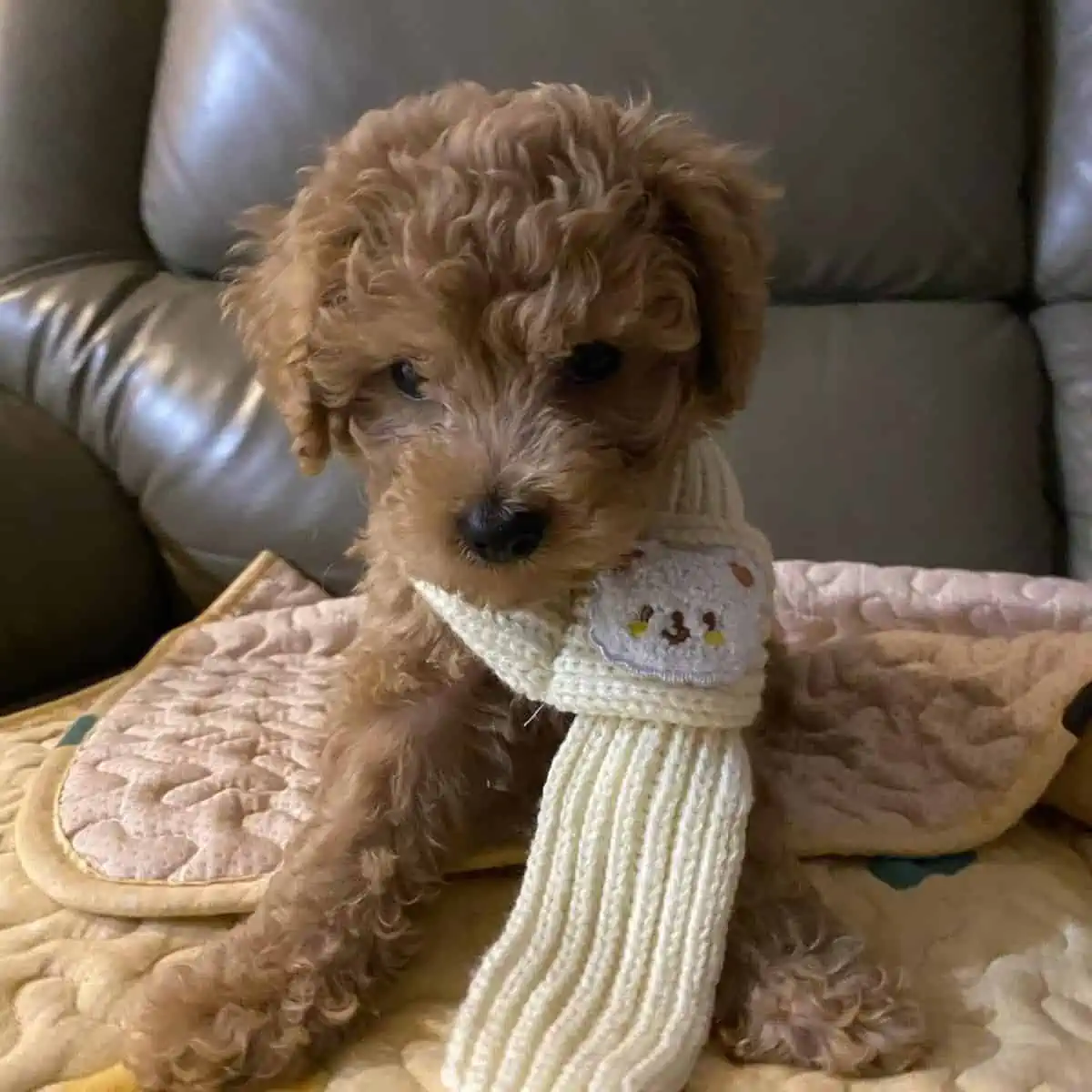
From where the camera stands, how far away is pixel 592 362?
1.12 meters

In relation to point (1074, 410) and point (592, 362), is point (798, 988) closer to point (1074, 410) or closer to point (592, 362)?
point (592, 362)

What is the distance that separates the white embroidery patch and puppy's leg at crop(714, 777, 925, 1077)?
18 cm

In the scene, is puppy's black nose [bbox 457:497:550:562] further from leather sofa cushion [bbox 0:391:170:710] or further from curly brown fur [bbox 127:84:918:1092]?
leather sofa cushion [bbox 0:391:170:710]

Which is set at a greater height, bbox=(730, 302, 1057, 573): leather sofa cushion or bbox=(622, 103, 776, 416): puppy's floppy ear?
bbox=(622, 103, 776, 416): puppy's floppy ear

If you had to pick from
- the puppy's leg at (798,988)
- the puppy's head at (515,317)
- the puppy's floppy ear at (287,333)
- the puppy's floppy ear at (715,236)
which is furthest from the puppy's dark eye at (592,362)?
the puppy's leg at (798,988)

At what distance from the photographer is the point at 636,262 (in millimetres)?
1080

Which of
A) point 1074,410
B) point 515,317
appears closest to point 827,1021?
point 515,317

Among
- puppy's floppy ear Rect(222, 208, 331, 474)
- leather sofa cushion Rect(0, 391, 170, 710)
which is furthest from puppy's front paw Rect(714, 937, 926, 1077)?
leather sofa cushion Rect(0, 391, 170, 710)

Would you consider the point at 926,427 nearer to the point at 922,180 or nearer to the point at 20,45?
the point at 922,180

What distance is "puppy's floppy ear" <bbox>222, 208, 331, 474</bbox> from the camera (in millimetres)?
1151

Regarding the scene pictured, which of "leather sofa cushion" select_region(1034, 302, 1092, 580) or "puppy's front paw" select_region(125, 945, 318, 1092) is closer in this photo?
"puppy's front paw" select_region(125, 945, 318, 1092)

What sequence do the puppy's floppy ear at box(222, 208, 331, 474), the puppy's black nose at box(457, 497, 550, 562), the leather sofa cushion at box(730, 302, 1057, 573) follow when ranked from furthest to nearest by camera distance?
the leather sofa cushion at box(730, 302, 1057, 573) → the puppy's floppy ear at box(222, 208, 331, 474) → the puppy's black nose at box(457, 497, 550, 562)

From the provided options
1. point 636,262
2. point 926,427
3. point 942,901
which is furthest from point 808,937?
point 926,427

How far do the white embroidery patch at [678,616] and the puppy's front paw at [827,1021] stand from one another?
27 cm
